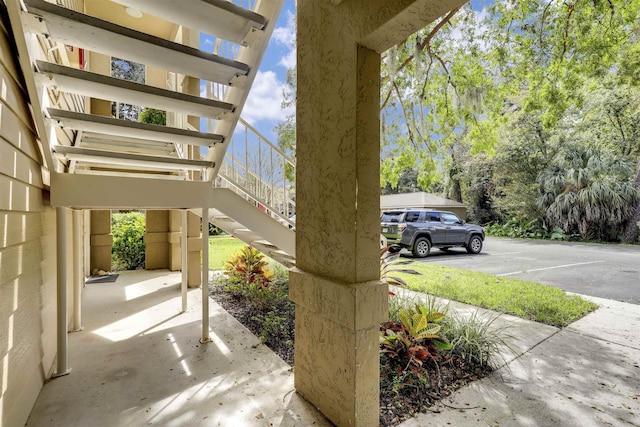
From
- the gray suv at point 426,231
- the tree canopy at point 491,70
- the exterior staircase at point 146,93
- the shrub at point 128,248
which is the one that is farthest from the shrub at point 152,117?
the gray suv at point 426,231

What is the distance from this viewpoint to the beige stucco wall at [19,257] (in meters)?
1.39

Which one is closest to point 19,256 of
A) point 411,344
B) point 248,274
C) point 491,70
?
point 411,344

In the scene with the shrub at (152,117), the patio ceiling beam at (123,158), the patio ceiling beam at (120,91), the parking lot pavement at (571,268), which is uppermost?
the shrub at (152,117)

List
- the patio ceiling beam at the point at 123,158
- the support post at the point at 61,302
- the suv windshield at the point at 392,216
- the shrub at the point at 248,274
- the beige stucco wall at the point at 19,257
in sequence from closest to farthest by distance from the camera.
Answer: the beige stucco wall at the point at 19,257 < the patio ceiling beam at the point at 123,158 < the support post at the point at 61,302 < the shrub at the point at 248,274 < the suv windshield at the point at 392,216

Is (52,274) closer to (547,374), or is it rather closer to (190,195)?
(190,195)

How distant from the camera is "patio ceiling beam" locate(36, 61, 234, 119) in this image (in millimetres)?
1610

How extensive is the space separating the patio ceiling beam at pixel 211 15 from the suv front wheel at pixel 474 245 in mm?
9502

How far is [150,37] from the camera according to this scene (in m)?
1.64

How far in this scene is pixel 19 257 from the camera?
5.34 ft

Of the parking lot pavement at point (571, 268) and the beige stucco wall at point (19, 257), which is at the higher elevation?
the beige stucco wall at point (19, 257)

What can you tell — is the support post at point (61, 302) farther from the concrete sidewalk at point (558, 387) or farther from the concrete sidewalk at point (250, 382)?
the concrete sidewalk at point (558, 387)

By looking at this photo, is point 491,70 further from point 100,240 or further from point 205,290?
point 100,240

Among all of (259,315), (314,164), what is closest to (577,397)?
(314,164)

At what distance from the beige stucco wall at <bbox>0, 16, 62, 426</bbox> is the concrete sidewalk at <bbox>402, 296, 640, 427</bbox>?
2.10 m
